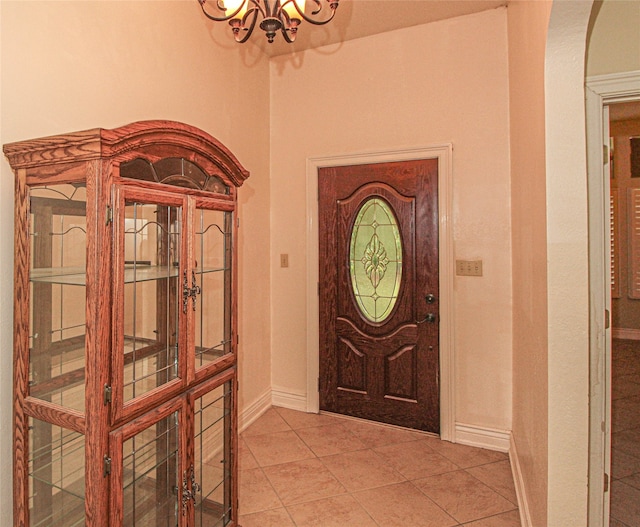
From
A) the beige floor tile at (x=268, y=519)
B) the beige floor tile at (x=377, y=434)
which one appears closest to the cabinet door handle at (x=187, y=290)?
the beige floor tile at (x=268, y=519)

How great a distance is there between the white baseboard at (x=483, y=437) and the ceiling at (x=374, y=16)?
9.73 feet

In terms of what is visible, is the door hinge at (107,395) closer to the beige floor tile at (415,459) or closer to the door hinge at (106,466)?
the door hinge at (106,466)

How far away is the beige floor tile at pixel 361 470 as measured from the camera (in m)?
2.36

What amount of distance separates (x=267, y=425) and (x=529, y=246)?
2.31m

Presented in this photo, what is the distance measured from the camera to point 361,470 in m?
2.48

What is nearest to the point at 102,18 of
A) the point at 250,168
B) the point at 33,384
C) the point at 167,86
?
the point at 167,86

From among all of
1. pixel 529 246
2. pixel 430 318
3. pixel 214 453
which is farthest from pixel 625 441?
pixel 214 453

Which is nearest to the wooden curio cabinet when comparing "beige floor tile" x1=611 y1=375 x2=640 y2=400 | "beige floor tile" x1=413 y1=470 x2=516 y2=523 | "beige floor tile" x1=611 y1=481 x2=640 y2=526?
"beige floor tile" x1=413 y1=470 x2=516 y2=523

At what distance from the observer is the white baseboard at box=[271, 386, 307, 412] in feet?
11.1

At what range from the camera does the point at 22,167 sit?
4.51ft

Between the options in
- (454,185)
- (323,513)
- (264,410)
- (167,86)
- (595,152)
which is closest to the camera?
(595,152)

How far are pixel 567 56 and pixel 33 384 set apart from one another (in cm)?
225

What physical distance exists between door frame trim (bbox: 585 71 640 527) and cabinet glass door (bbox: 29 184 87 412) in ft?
6.15

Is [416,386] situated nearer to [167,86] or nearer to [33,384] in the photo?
[33,384]
